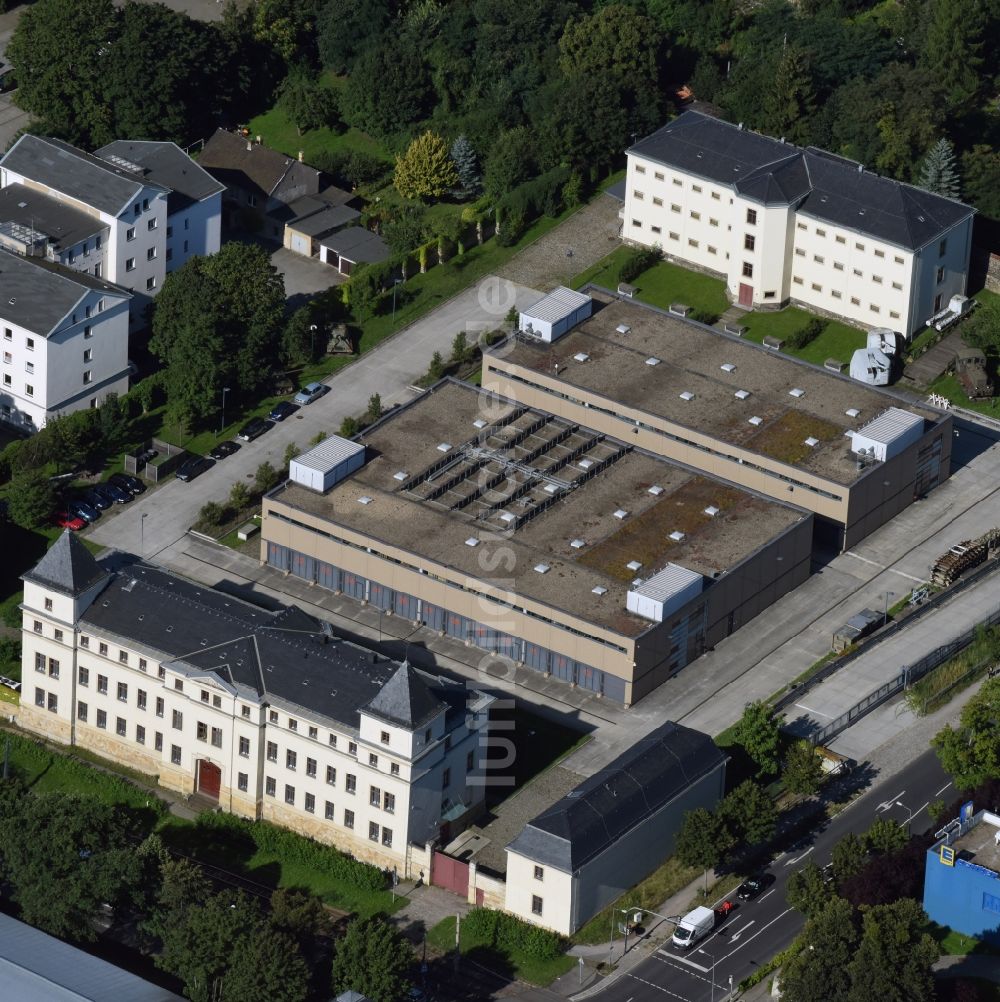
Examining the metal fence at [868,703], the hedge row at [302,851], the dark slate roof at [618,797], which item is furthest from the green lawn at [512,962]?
the metal fence at [868,703]

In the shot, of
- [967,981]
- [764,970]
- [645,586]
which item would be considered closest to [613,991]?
[764,970]

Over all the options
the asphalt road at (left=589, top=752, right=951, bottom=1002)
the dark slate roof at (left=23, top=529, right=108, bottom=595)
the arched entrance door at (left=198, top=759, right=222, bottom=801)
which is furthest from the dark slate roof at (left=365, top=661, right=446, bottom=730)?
the dark slate roof at (left=23, top=529, right=108, bottom=595)

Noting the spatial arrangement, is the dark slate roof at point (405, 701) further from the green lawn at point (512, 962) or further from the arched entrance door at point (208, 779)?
the arched entrance door at point (208, 779)

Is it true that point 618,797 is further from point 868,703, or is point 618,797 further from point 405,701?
point 868,703

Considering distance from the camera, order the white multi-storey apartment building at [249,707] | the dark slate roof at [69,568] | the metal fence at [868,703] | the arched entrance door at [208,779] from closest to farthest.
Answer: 1. the white multi-storey apartment building at [249,707]
2. the arched entrance door at [208,779]
3. the dark slate roof at [69,568]
4. the metal fence at [868,703]

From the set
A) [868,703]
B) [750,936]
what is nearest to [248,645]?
[750,936]

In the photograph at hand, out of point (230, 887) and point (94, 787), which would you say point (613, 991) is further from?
point (94, 787)
